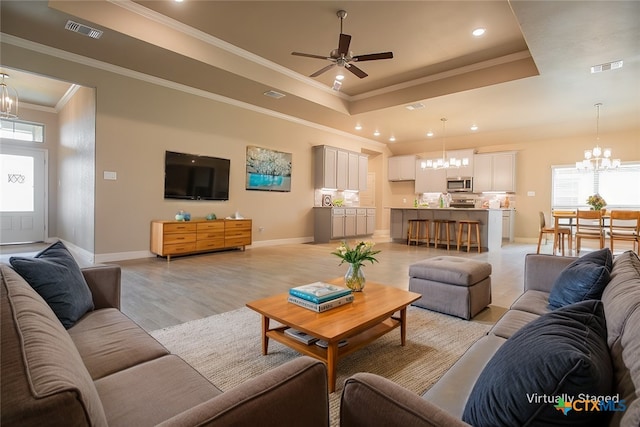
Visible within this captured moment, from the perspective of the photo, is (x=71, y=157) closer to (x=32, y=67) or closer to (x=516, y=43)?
(x=32, y=67)

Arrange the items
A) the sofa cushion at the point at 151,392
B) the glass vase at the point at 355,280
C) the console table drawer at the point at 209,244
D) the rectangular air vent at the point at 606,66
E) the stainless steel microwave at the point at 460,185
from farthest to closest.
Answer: the stainless steel microwave at the point at 460,185 < the console table drawer at the point at 209,244 < the rectangular air vent at the point at 606,66 < the glass vase at the point at 355,280 < the sofa cushion at the point at 151,392

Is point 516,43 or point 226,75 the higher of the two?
point 516,43

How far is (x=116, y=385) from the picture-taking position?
1.09 metres

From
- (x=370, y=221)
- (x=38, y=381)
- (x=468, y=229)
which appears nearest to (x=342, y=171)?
(x=370, y=221)

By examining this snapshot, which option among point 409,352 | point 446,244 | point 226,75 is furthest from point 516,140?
point 409,352

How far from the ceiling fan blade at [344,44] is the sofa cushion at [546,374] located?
3.68m

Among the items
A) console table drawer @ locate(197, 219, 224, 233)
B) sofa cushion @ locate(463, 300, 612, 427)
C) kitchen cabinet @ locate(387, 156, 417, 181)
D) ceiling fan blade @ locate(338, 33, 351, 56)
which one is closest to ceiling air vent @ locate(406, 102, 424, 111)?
ceiling fan blade @ locate(338, 33, 351, 56)

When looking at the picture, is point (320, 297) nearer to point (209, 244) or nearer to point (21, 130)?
point (209, 244)

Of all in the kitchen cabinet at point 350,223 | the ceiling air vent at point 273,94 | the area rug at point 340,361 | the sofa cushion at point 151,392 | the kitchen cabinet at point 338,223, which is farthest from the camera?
the kitchen cabinet at point 350,223

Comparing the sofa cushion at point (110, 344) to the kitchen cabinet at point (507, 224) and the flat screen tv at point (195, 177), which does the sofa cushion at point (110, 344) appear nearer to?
the flat screen tv at point (195, 177)

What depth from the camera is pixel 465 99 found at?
603 centimetres

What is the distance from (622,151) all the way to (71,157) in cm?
1273

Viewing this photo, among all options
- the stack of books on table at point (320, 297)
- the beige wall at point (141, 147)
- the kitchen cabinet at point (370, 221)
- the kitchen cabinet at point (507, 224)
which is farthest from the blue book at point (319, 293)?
the kitchen cabinet at point (507, 224)

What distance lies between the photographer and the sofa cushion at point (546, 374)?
0.64 m
